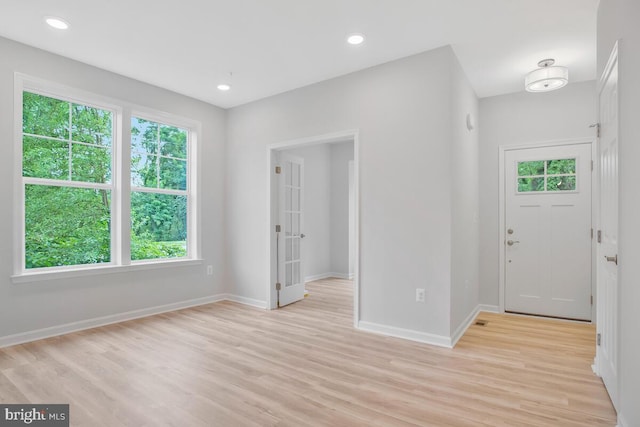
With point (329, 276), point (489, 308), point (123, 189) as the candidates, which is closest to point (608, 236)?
point (489, 308)

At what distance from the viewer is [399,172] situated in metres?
3.53

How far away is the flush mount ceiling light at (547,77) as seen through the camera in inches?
139

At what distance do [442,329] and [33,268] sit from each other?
4.09 m

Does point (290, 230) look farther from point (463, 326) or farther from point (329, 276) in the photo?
point (329, 276)

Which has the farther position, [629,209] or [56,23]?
[56,23]

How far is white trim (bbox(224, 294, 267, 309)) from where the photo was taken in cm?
469

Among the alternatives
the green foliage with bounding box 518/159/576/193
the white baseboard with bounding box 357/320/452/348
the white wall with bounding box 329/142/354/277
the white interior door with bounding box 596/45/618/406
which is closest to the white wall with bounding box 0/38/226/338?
the white baseboard with bounding box 357/320/452/348

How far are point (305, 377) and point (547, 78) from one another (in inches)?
147

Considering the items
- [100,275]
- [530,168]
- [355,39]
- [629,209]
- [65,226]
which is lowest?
[100,275]

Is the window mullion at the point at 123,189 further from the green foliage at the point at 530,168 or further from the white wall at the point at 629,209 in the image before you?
the green foliage at the point at 530,168

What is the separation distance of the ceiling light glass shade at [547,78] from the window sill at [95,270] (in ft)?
15.2

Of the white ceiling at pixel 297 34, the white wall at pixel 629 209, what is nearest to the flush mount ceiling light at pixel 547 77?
the white ceiling at pixel 297 34

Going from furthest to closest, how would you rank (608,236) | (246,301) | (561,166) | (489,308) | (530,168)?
1. (246,301)
2. (489,308)
3. (530,168)
4. (561,166)
5. (608,236)

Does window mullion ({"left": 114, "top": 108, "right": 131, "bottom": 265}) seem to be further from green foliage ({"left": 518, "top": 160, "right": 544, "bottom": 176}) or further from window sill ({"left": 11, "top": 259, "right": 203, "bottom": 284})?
green foliage ({"left": 518, "top": 160, "right": 544, "bottom": 176})
